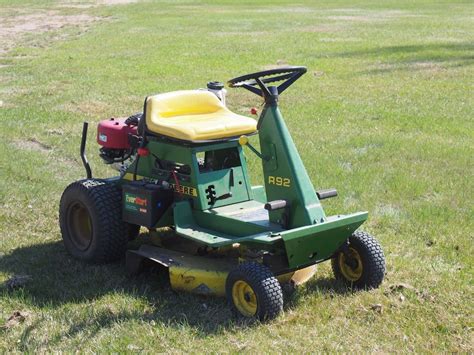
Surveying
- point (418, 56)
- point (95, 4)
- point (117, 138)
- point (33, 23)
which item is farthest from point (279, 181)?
point (95, 4)

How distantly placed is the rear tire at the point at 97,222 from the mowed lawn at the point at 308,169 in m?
0.12

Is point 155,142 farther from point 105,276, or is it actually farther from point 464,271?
point 464,271

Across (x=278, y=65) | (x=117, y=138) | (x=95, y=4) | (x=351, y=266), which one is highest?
(x=117, y=138)

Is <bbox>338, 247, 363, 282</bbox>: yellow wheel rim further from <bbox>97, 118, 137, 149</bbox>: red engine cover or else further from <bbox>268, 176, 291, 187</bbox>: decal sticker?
<bbox>97, 118, 137, 149</bbox>: red engine cover

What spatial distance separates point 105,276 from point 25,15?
2862 centimetres

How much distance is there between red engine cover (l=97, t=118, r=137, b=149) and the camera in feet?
20.9

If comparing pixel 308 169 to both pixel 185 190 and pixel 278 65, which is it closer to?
pixel 185 190

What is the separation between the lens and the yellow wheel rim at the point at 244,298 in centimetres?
495

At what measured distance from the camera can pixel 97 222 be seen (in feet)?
19.3

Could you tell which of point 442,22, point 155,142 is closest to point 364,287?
point 155,142

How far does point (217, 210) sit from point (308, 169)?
330 centimetres

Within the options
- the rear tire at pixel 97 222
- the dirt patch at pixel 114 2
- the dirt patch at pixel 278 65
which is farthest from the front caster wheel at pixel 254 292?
the dirt patch at pixel 114 2

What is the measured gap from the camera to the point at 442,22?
2778cm

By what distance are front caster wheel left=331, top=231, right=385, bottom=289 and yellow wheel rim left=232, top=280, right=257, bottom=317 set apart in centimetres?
78
